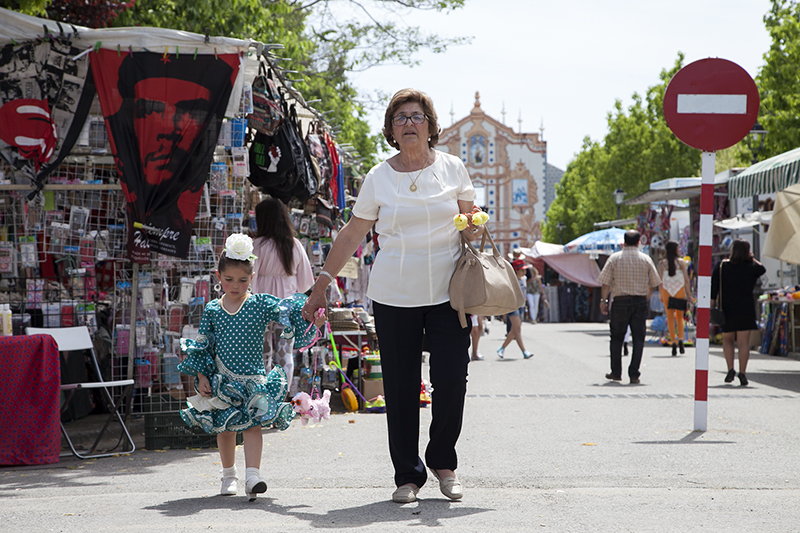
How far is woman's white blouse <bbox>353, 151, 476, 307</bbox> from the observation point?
4.73 meters

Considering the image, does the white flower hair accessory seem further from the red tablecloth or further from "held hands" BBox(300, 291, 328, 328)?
the red tablecloth

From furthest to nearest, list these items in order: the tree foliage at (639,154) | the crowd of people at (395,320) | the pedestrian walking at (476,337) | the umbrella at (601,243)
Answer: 1. the tree foliage at (639,154)
2. the umbrella at (601,243)
3. the pedestrian walking at (476,337)
4. the crowd of people at (395,320)

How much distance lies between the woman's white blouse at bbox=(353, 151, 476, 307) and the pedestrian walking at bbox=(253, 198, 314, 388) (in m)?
3.29

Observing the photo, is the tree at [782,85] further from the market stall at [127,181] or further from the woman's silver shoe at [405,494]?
the woman's silver shoe at [405,494]

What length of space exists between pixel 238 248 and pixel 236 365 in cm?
64

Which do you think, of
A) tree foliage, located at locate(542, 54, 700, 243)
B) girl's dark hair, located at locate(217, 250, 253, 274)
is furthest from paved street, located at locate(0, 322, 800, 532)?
tree foliage, located at locate(542, 54, 700, 243)

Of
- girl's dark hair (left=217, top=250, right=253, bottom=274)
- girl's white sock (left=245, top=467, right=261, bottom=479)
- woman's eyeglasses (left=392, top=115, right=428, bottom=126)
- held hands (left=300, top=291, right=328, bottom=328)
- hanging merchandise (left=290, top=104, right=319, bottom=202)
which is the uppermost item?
hanging merchandise (left=290, top=104, right=319, bottom=202)

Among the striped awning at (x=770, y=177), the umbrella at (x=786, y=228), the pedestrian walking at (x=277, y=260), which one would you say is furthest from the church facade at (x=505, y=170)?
the pedestrian walking at (x=277, y=260)

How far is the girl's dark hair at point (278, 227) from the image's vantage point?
8008 mm

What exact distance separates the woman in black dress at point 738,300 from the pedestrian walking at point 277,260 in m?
5.75

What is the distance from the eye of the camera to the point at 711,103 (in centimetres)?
730

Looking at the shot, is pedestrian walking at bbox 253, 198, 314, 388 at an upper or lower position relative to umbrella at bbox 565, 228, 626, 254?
lower

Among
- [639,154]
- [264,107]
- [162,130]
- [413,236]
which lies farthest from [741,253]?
[639,154]

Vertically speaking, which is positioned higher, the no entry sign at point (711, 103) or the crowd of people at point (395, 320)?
the no entry sign at point (711, 103)
